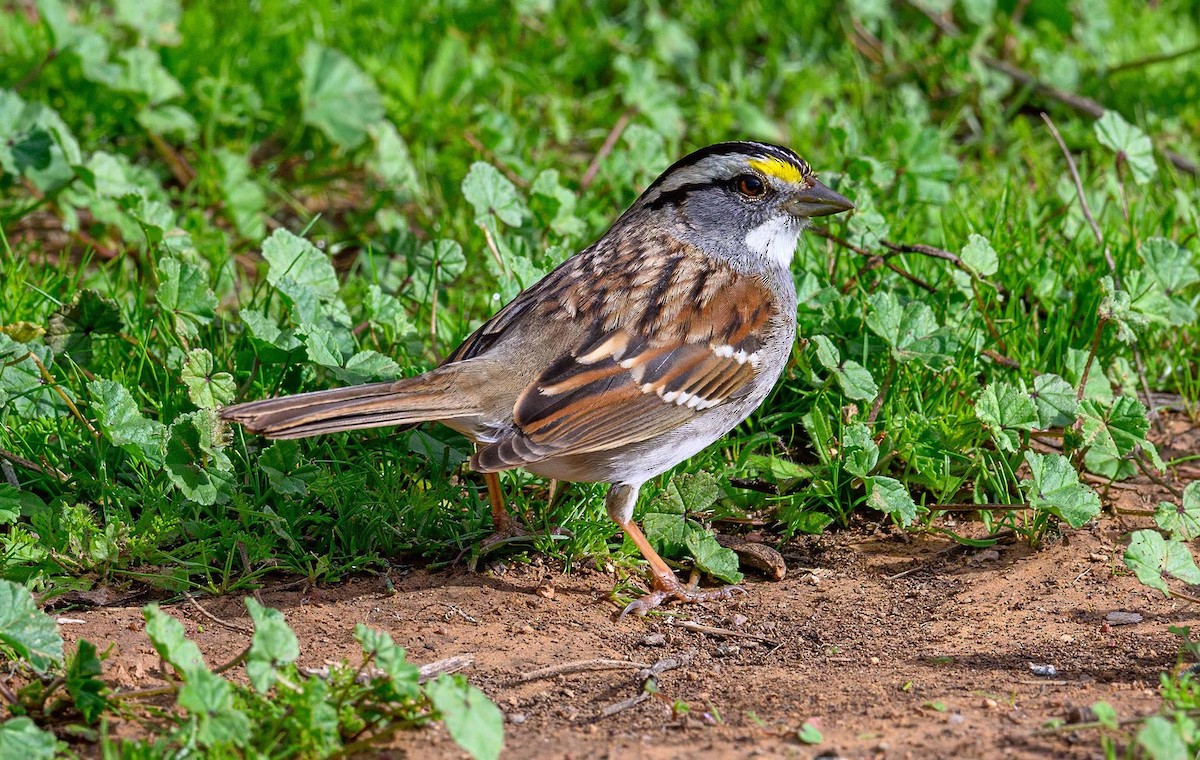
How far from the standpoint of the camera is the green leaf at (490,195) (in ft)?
17.4

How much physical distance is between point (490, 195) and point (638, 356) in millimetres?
1332

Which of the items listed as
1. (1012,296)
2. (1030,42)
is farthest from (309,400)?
(1030,42)

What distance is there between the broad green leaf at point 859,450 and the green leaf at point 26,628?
241 cm

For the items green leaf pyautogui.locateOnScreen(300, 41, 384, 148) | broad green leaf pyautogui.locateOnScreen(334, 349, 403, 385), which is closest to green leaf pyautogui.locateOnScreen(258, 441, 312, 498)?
broad green leaf pyautogui.locateOnScreen(334, 349, 403, 385)

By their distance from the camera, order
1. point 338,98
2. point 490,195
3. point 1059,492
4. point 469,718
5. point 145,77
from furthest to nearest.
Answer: point 338,98
point 145,77
point 490,195
point 1059,492
point 469,718

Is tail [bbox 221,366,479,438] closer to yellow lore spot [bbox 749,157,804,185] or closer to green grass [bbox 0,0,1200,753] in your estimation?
green grass [bbox 0,0,1200,753]

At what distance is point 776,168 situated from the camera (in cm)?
476

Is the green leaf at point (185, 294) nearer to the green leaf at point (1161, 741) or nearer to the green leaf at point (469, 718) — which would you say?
the green leaf at point (469, 718)

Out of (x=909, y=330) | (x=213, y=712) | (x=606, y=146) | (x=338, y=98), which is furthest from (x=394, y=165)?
(x=213, y=712)

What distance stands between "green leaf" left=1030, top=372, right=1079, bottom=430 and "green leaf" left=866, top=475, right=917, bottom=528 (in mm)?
543

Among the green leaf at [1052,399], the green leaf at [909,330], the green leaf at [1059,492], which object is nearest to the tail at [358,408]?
the green leaf at [909,330]

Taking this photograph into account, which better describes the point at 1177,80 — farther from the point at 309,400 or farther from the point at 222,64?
the point at 309,400

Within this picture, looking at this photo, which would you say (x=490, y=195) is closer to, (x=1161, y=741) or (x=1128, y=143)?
(x=1128, y=143)

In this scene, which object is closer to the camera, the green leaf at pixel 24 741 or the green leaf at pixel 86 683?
the green leaf at pixel 24 741
